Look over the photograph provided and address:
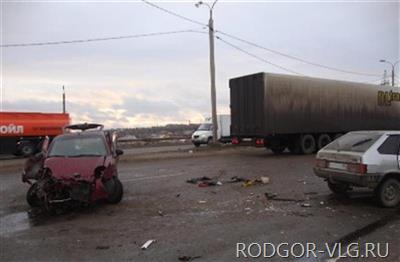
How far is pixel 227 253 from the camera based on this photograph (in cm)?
693

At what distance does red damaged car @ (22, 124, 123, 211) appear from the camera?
9938 millimetres

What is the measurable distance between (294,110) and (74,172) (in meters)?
16.0

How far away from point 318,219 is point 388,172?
2.32 meters

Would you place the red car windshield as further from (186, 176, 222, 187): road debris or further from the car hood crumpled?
(186, 176, 222, 187): road debris

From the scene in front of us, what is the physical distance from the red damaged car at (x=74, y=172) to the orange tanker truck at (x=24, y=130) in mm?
19216

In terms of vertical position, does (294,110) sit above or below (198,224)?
above

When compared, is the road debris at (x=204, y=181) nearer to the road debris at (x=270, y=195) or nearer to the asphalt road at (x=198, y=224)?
the asphalt road at (x=198, y=224)

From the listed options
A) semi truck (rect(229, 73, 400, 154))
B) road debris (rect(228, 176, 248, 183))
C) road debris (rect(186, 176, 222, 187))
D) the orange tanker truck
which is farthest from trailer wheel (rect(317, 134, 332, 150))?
the orange tanker truck

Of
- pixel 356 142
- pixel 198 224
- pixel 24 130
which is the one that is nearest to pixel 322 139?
pixel 356 142

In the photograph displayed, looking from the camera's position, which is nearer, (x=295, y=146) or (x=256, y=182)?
(x=256, y=182)

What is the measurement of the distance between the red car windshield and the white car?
5310mm

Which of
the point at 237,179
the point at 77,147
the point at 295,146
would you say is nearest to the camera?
the point at 77,147

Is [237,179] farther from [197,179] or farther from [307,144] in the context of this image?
[307,144]

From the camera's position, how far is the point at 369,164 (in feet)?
33.7
